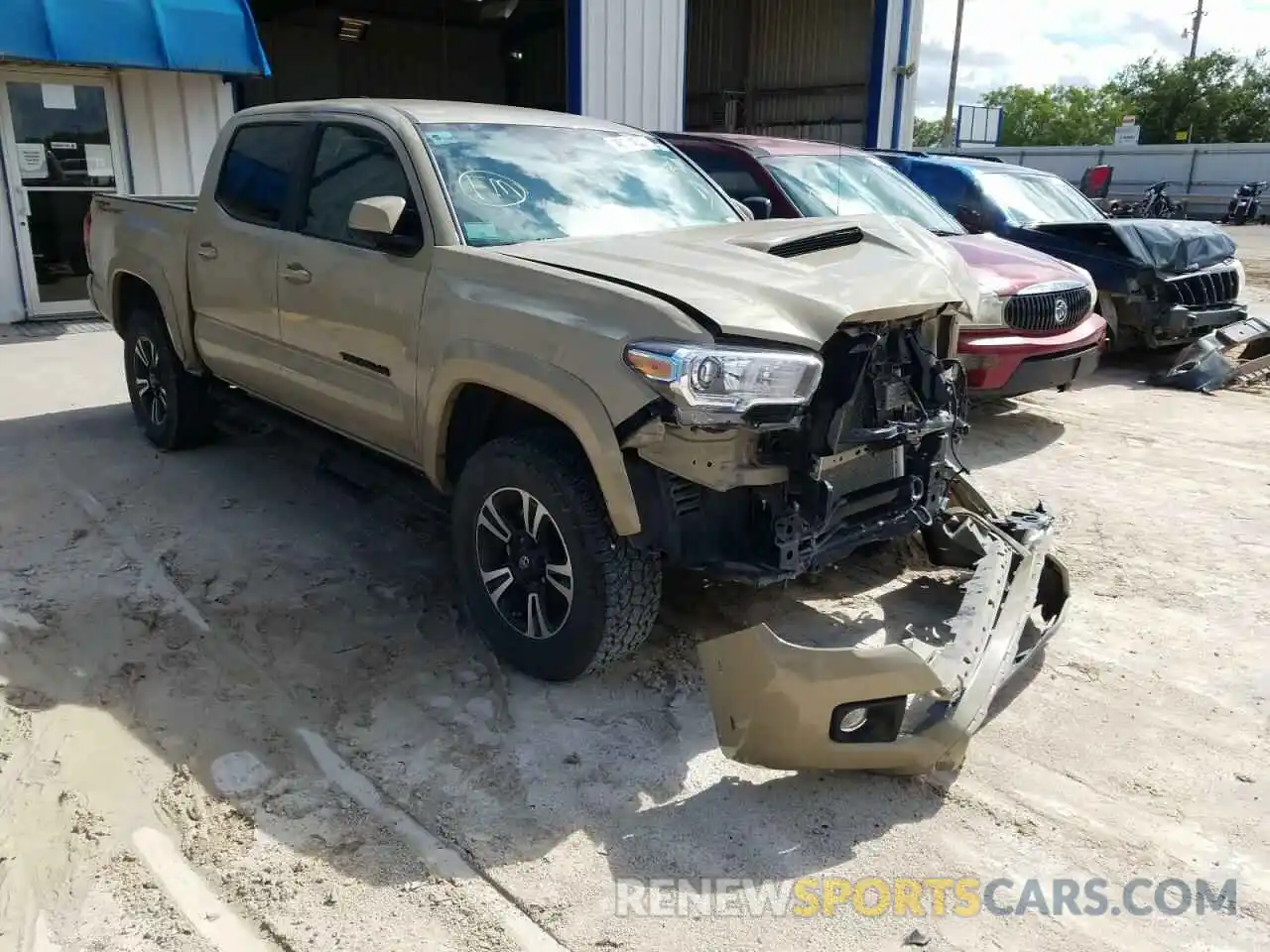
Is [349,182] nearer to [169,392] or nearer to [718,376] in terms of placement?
[718,376]

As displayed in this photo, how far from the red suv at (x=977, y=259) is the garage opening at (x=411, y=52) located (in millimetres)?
12326

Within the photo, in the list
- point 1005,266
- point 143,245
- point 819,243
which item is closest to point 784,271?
point 819,243

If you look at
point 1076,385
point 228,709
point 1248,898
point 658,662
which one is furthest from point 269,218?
point 1076,385

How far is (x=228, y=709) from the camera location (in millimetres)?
3594

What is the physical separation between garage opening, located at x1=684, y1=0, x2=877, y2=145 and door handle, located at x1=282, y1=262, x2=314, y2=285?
12960 mm

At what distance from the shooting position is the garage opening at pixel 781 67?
16.2 m

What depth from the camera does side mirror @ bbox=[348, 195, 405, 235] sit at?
12.3ft

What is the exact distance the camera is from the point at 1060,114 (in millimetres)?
78688

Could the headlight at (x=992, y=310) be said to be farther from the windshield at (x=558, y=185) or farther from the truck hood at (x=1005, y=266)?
the windshield at (x=558, y=185)

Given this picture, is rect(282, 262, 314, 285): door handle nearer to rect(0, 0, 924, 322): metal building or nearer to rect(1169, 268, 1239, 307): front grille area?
rect(0, 0, 924, 322): metal building

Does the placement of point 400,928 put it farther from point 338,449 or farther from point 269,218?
point 269,218

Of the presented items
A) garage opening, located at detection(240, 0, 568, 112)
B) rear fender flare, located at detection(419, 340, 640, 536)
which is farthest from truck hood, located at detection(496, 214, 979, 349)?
garage opening, located at detection(240, 0, 568, 112)

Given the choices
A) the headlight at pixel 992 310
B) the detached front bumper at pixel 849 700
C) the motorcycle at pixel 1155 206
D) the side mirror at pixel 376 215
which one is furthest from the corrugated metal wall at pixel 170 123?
the motorcycle at pixel 1155 206

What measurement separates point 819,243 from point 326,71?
64.0 ft
